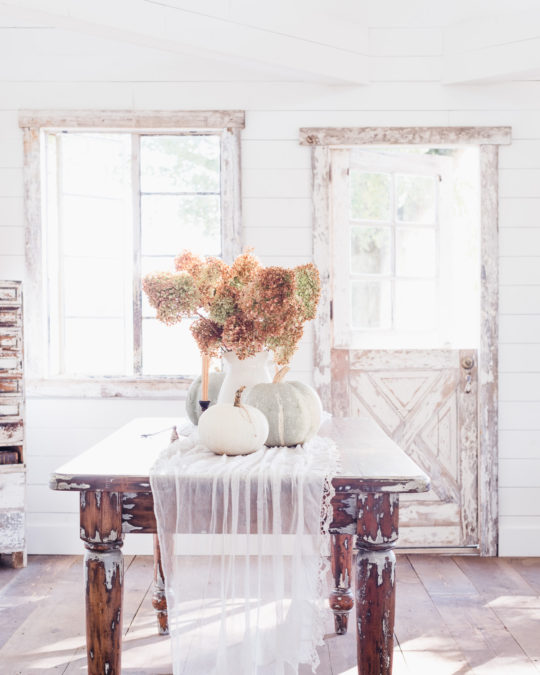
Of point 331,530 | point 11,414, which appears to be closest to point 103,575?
point 331,530

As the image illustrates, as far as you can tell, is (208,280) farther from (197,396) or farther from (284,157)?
(284,157)

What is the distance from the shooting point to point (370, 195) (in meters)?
4.43

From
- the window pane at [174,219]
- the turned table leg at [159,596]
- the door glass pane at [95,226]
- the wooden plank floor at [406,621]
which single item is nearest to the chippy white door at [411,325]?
the wooden plank floor at [406,621]

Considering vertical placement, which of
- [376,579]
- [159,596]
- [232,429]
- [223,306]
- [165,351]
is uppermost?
[223,306]

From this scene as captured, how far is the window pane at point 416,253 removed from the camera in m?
4.50

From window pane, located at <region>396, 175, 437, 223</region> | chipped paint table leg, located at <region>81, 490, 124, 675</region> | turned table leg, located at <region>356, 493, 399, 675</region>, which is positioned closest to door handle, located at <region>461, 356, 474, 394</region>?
window pane, located at <region>396, 175, 437, 223</region>

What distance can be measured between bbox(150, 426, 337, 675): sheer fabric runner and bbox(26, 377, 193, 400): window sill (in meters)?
2.22

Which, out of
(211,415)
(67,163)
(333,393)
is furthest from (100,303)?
(211,415)

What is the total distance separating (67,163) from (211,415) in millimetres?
2817

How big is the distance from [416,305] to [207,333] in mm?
2489

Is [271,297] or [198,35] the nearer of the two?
[271,297]

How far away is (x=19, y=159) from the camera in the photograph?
4.16m

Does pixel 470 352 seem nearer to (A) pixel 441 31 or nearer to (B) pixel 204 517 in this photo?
(A) pixel 441 31

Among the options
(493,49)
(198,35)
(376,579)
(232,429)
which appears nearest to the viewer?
(376,579)
